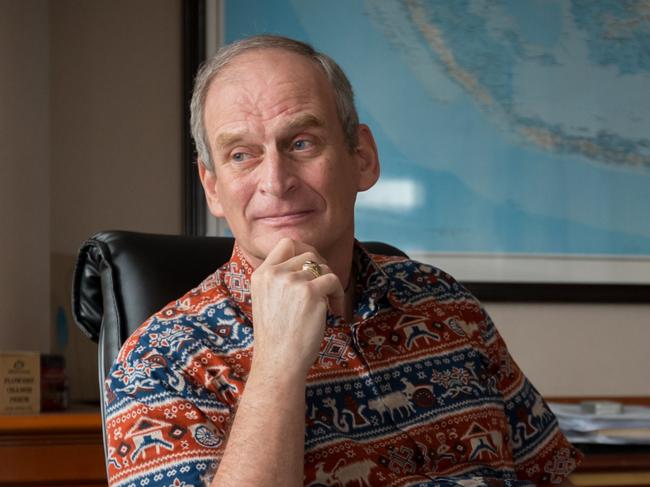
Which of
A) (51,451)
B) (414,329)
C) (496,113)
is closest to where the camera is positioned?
(414,329)

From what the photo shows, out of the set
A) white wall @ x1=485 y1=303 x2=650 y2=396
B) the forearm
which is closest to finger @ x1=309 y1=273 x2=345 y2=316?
the forearm

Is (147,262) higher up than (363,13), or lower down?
lower down

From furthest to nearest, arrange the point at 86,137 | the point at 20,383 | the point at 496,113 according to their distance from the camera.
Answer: the point at 496,113
the point at 86,137
the point at 20,383

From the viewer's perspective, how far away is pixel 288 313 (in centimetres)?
127

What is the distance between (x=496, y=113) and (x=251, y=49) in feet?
4.21

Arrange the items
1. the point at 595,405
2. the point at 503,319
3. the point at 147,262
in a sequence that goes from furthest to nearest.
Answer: the point at 503,319, the point at 595,405, the point at 147,262

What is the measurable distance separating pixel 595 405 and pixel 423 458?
950 mm

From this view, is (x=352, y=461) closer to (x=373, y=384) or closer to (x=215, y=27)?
(x=373, y=384)

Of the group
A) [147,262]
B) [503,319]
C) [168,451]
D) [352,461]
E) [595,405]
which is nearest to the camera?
[168,451]

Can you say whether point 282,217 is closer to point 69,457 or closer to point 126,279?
point 126,279

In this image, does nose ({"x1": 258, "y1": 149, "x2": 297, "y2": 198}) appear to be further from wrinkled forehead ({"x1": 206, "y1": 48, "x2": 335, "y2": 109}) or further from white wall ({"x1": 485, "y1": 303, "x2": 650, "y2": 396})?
white wall ({"x1": 485, "y1": 303, "x2": 650, "y2": 396})

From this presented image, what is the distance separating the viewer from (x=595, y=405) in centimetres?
224

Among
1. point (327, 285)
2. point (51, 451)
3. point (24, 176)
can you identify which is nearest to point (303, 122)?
point (327, 285)

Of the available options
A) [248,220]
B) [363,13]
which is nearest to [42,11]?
[363,13]
